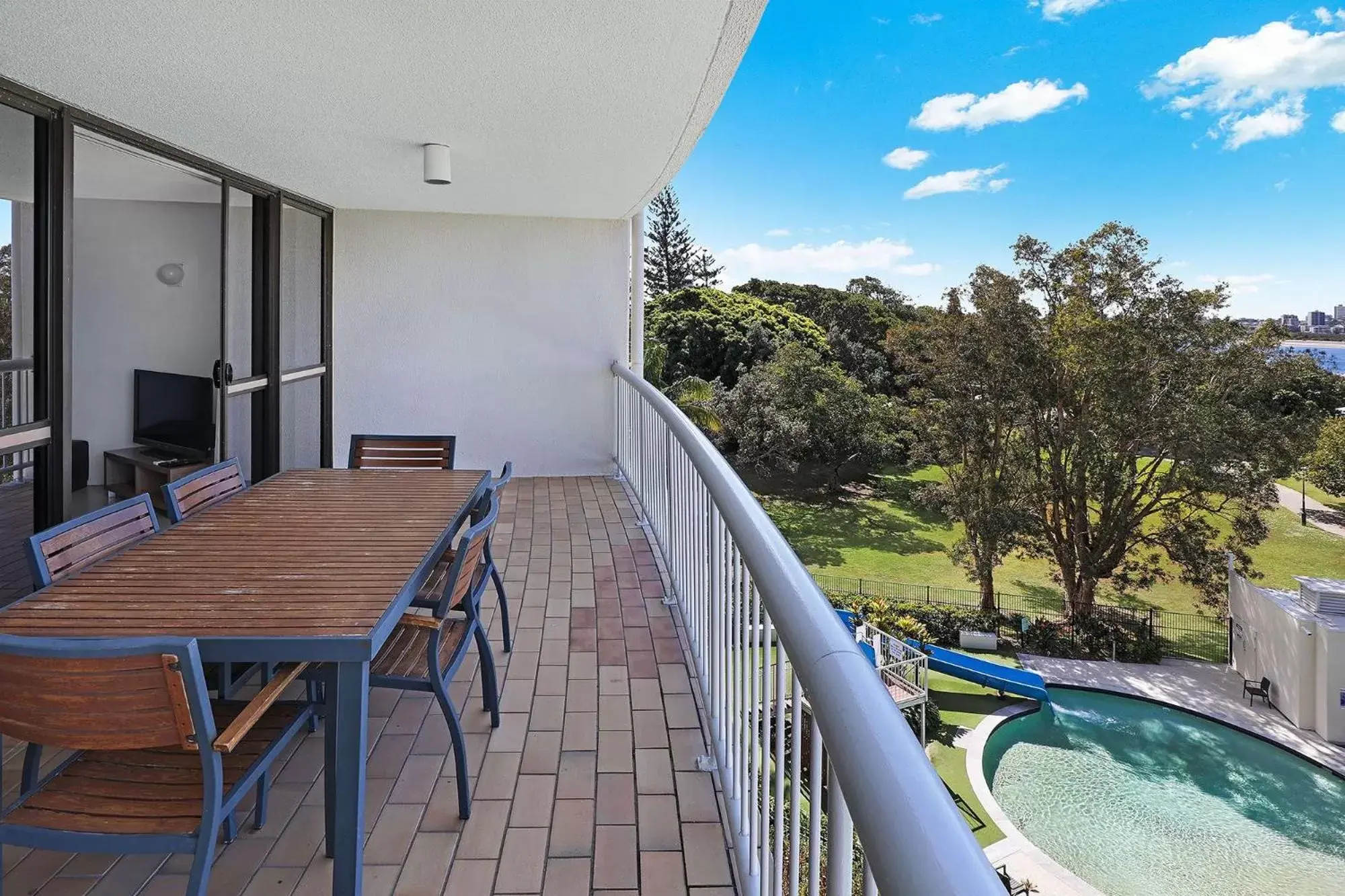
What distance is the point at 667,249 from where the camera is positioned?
3806 cm

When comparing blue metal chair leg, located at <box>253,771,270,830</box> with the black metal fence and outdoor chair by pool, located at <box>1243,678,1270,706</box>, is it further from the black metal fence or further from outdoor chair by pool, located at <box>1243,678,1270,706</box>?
outdoor chair by pool, located at <box>1243,678,1270,706</box>

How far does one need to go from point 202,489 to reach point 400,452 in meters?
1.13

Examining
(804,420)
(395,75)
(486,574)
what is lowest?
(486,574)

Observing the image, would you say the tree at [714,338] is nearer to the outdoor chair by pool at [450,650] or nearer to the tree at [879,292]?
the tree at [879,292]

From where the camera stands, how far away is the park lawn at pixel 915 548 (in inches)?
895

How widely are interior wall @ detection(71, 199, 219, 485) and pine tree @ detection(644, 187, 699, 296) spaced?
3367 centimetres

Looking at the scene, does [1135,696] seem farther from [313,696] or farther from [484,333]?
[313,696]

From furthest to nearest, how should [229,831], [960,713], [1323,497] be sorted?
[1323,497] → [960,713] → [229,831]

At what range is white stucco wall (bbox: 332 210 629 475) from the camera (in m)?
6.54

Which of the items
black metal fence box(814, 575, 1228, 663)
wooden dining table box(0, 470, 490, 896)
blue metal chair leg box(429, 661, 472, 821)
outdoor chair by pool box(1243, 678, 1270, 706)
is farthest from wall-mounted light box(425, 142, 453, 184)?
outdoor chair by pool box(1243, 678, 1270, 706)

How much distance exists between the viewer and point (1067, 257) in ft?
64.3

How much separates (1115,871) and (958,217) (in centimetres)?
4733

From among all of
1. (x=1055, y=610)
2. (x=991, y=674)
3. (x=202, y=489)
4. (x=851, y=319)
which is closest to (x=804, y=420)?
(x=851, y=319)

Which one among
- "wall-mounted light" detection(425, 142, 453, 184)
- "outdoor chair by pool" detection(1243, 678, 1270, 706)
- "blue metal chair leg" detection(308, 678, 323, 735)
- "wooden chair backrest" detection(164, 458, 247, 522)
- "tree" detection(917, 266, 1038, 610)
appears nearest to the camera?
"blue metal chair leg" detection(308, 678, 323, 735)
